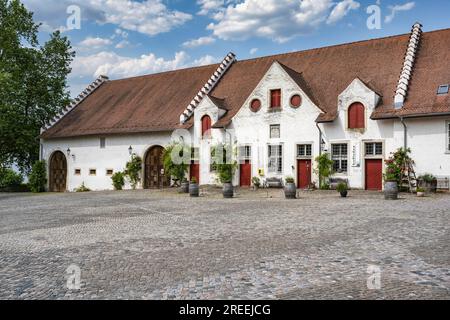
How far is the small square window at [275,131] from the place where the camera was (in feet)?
91.5

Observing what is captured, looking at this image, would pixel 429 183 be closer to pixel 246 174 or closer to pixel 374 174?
pixel 374 174

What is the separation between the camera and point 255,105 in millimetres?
28875

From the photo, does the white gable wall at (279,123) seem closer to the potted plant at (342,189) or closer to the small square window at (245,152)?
the small square window at (245,152)

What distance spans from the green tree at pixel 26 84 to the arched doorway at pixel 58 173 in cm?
275

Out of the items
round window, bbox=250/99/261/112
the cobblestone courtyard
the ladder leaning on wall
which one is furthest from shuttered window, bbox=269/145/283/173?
the cobblestone courtyard

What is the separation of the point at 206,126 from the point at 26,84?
19.3 metres

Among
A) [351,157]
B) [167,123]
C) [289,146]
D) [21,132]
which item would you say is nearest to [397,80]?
[351,157]

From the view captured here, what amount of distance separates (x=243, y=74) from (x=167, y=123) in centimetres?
714

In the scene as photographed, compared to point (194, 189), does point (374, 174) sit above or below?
above

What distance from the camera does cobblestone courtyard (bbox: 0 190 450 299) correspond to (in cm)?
641

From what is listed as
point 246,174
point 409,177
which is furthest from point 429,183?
point 246,174
